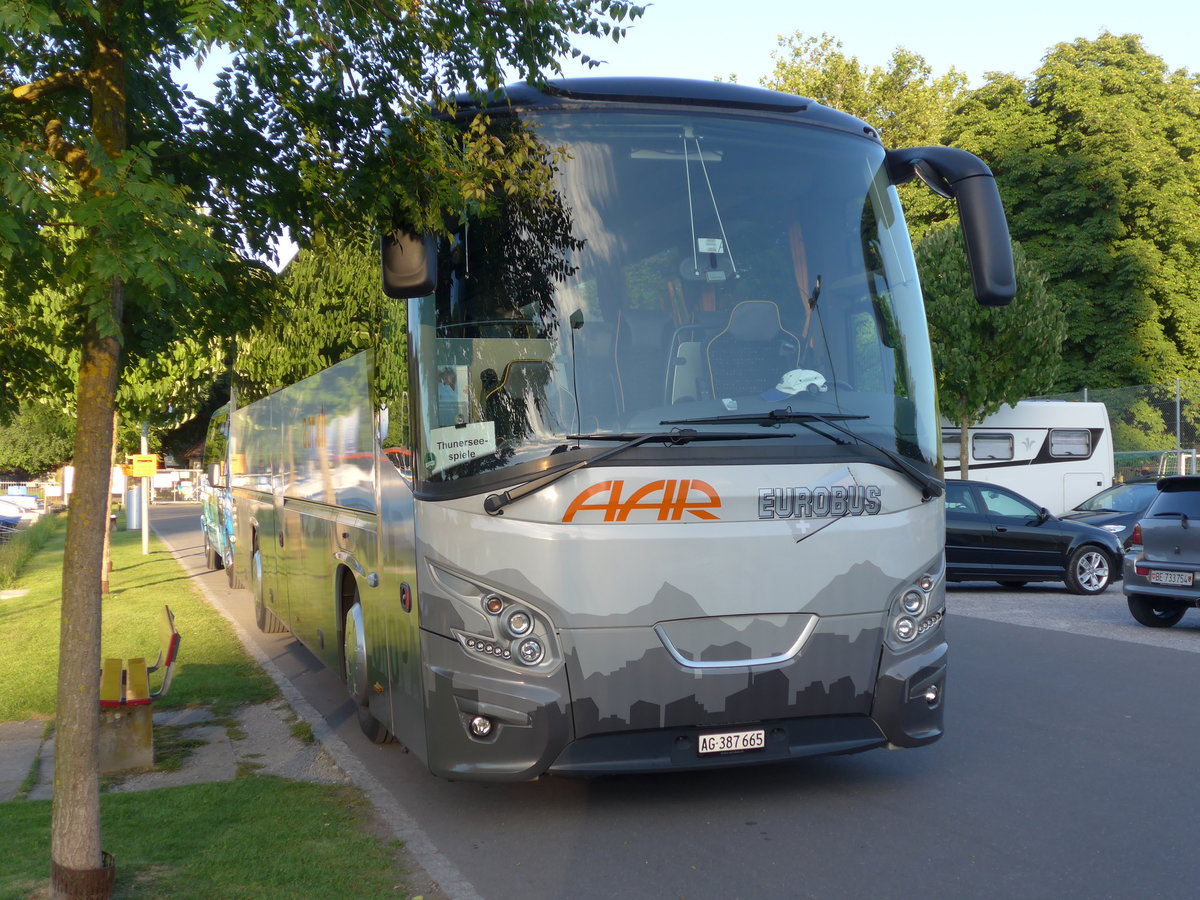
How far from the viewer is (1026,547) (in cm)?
1906

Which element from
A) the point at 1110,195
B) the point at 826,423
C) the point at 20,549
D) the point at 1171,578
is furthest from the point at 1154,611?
the point at 1110,195

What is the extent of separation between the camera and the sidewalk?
746 cm

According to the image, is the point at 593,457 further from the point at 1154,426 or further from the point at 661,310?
the point at 1154,426

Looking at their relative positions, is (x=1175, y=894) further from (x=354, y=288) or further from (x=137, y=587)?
(x=137, y=587)

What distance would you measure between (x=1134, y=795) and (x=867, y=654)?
1659mm

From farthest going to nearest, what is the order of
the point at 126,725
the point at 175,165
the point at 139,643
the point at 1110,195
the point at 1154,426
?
the point at 1110,195
the point at 1154,426
the point at 139,643
the point at 126,725
the point at 175,165

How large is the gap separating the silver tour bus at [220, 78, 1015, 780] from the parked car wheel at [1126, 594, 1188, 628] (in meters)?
8.89

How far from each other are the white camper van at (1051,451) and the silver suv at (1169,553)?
640 inches

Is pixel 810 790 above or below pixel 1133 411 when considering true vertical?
below

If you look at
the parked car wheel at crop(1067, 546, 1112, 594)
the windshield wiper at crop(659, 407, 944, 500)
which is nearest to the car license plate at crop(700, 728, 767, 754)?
the windshield wiper at crop(659, 407, 944, 500)

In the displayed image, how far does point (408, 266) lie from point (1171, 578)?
1051 centimetres

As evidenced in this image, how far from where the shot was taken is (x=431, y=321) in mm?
6293

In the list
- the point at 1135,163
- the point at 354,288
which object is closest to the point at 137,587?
the point at 354,288

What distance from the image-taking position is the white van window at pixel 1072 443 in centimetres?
3042
